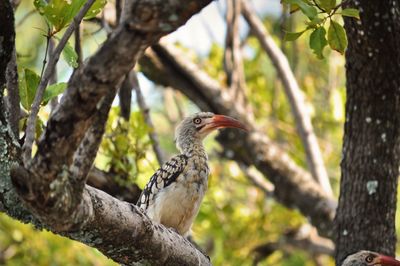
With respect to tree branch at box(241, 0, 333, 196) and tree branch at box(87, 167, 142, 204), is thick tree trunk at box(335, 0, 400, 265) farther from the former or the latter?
tree branch at box(241, 0, 333, 196)

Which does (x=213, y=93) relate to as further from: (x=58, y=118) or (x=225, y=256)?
(x=58, y=118)

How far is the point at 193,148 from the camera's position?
5762mm

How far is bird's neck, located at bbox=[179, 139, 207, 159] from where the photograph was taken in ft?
18.5

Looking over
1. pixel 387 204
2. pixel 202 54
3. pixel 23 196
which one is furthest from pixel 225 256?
pixel 23 196

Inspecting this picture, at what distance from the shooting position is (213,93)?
286 inches

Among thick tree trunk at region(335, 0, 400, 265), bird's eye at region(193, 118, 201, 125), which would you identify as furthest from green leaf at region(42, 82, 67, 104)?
bird's eye at region(193, 118, 201, 125)

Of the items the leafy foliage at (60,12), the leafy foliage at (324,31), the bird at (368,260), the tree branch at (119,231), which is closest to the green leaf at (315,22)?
the leafy foliage at (324,31)

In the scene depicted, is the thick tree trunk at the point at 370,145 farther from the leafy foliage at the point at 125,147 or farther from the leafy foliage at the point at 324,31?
the leafy foliage at the point at 125,147

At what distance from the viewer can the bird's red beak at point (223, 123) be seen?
593 cm

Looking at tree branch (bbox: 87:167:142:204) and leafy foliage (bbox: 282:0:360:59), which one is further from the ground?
leafy foliage (bbox: 282:0:360:59)

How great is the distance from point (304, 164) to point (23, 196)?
255 inches

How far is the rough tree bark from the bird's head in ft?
9.13

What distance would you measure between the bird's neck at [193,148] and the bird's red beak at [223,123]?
17 centimetres

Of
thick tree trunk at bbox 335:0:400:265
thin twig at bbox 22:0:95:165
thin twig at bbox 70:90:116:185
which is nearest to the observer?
thin twig at bbox 70:90:116:185
